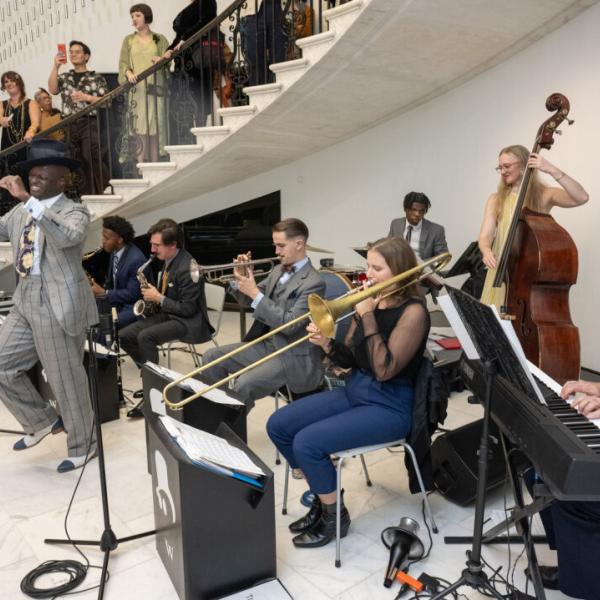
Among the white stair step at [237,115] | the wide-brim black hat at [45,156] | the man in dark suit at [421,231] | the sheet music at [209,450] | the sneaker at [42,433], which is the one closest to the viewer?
the sheet music at [209,450]

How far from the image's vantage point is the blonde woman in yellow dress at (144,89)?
563 cm

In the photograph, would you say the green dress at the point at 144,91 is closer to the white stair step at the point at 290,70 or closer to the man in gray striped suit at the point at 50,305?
the white stair step at the point at 290,70

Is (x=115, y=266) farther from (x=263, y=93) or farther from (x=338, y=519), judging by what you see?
(x=338, y=519)

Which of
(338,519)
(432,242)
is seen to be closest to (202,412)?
(338,519)

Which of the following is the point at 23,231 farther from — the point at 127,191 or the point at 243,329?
the point at 127,191

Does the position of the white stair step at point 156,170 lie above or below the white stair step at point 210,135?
below

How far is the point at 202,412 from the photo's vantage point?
2480mm

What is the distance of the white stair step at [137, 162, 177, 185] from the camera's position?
5.57m

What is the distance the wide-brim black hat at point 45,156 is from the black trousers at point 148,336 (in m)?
1.46

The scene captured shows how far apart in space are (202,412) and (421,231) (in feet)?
9.43

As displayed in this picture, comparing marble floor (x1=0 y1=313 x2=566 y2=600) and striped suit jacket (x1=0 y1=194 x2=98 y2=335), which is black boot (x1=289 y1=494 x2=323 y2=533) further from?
striped suit jacket (x1=0 y1=194 x2=98 y2=335)

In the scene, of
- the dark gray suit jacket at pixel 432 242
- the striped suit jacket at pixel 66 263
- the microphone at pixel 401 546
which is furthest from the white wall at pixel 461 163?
the striped suit jacket at pixel 66 263

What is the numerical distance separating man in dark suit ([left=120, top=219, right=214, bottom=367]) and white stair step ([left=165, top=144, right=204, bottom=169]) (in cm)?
161

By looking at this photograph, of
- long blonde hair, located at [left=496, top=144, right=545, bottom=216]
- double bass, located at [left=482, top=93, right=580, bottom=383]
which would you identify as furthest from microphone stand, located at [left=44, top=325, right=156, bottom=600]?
long blonde hair, located at [left=496, top=144, right=545, bottom=216]
